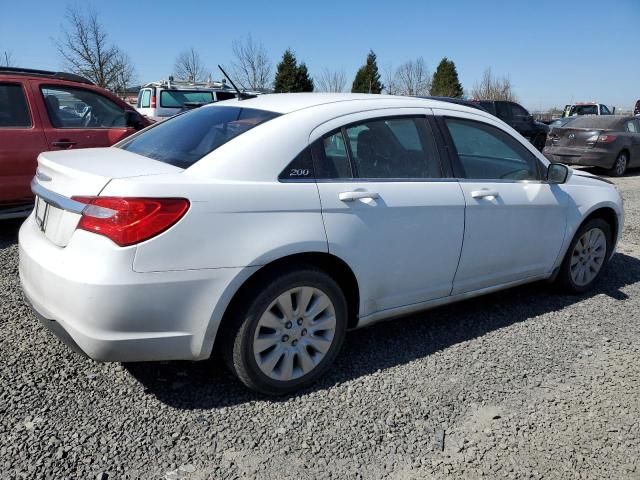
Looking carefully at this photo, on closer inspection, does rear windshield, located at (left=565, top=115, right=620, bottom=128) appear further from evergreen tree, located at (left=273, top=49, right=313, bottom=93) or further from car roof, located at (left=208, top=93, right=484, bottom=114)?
evergreen tree, located at (left=273, top=49, right=313, bottom=93)

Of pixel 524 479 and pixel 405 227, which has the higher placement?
pixel 405 227

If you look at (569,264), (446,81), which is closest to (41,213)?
(569,264)

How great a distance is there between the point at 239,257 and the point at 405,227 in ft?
3.45

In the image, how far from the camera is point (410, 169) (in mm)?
3146

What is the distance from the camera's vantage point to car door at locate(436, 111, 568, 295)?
11.0 feet

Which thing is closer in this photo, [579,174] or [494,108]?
[579,174]

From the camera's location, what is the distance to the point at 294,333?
8.91 ft

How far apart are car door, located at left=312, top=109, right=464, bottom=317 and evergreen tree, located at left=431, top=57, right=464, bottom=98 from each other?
37.6 metres

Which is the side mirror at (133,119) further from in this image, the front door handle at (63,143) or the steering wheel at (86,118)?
the front door handle at (63,143)

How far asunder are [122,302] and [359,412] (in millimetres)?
1302

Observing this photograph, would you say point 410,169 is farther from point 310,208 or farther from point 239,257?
point 239,257

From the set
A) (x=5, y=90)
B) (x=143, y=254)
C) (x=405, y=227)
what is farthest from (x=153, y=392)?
(x=5, y=90)

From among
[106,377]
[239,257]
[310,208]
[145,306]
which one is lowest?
[106,377]

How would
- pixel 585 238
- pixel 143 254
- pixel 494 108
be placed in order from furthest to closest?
pixel 494 108, pixel 585 238, pixel 143 254
